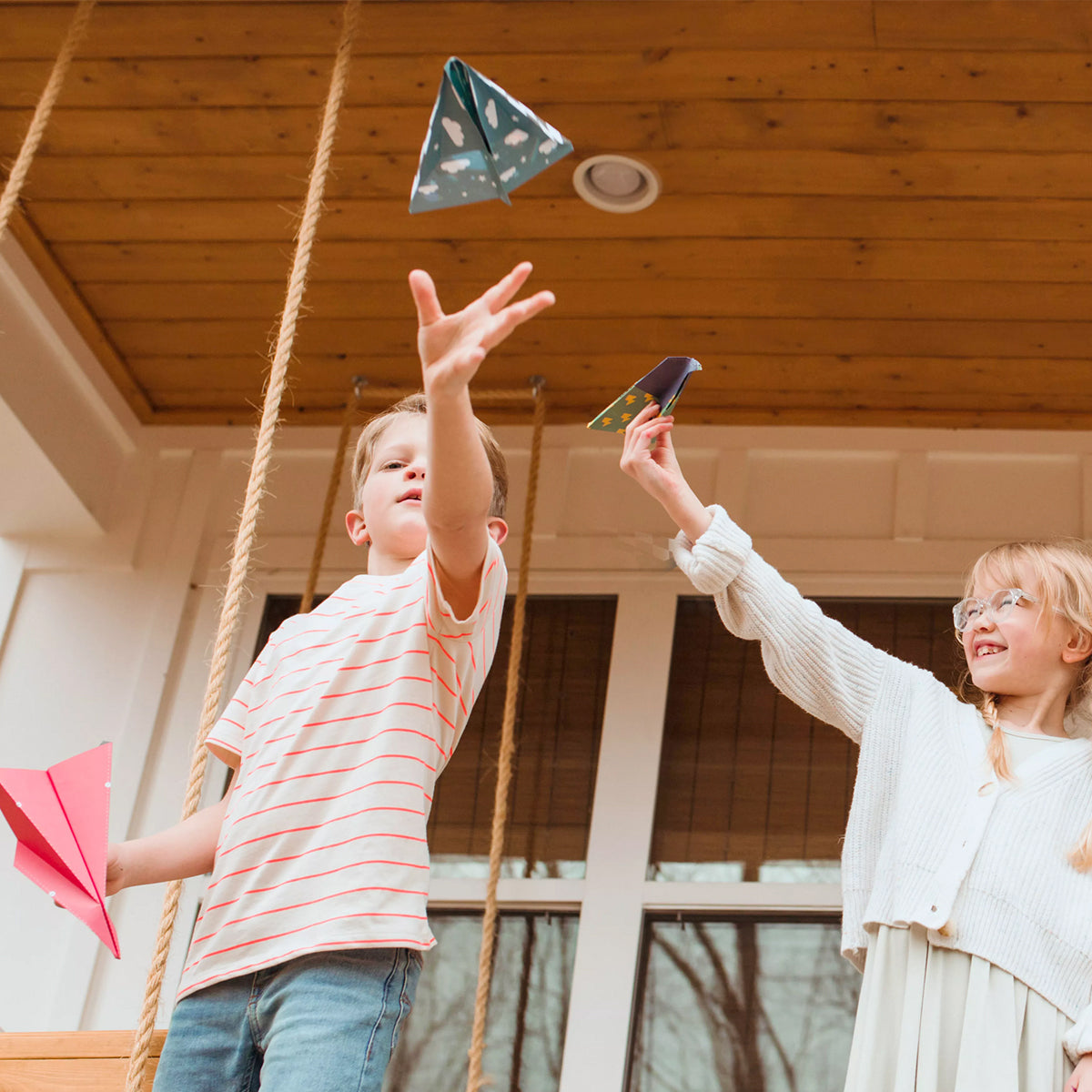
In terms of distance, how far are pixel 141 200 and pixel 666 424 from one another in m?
1.64

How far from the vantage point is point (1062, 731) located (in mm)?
2027

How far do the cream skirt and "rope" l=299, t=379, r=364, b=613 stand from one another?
66.6 inches

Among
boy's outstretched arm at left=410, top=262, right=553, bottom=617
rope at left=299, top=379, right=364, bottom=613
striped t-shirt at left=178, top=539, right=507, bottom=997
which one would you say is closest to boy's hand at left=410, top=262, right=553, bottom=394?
boy's outstretched arm at left=410, top=262, right=553, bottom=617

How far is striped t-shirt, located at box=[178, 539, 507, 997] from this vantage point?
1560 mm

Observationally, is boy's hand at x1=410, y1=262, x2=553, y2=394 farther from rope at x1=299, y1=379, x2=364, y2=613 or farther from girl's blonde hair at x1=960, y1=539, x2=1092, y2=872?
rope at x1=299, y1=379, x2=364, y2=613

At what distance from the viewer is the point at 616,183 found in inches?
119

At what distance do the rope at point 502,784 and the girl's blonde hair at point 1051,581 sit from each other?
108cm

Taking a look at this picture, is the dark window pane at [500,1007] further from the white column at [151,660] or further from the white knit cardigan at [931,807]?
the white knit cardigan at [931,807]

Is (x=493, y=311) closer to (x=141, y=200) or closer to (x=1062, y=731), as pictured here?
(x=1062, y=731)

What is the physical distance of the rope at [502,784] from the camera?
2.73 metres

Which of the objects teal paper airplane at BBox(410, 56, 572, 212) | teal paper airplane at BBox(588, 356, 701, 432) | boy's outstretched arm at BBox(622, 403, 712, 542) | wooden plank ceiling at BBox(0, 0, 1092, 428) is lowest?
boy's outstretched arm at BBox(622, 403, 712, 542)

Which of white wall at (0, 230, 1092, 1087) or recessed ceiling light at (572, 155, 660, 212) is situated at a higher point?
recessed ceiling light at (572, 155, 660, 212)

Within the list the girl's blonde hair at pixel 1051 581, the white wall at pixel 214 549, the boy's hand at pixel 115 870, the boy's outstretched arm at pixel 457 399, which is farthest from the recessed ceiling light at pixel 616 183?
the boy's hand at pixel 115 870

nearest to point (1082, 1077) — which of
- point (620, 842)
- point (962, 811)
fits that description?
point (962, 811)
